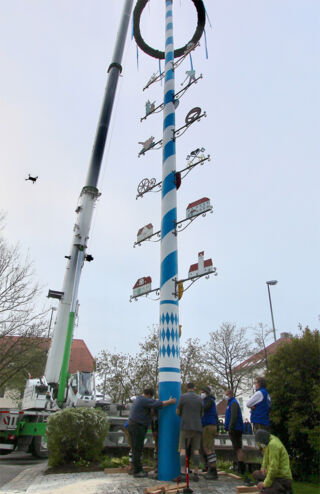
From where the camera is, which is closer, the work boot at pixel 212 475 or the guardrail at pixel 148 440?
the work boot at pixel 212 475

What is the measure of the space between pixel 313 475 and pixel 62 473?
532cm

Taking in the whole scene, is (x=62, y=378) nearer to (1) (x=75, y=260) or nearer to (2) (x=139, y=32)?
(1) (x=75, y=260)

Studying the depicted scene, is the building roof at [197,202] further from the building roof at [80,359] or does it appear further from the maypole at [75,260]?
the building roof at [80,359]

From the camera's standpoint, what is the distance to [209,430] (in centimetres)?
760

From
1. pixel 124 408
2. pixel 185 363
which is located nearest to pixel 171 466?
pixel 124 408

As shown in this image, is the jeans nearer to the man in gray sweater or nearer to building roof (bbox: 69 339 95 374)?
the man in gray sweater

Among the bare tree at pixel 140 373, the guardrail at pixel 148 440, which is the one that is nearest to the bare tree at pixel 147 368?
the bare tree at pixel 140 373

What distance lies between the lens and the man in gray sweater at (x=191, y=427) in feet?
21.5

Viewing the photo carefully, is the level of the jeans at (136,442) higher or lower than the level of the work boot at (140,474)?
higher

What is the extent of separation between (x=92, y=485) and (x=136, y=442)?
1188 mm

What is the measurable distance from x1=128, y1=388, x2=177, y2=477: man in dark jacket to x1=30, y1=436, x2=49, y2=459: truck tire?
6.70 m

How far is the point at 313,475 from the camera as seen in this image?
7.26 m

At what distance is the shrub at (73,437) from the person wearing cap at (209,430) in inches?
111

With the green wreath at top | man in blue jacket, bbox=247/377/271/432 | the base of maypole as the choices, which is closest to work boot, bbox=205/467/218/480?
the base of maypole
